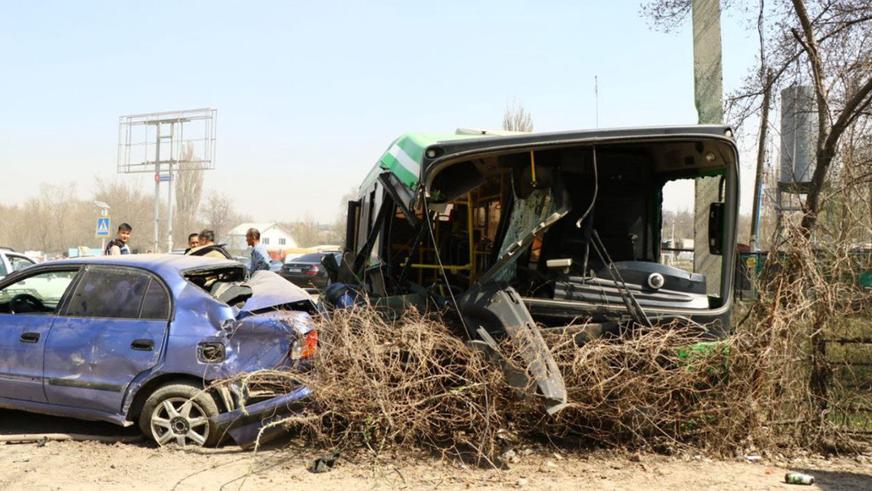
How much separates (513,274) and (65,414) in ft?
12.8

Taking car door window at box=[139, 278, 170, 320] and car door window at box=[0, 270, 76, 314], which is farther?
car door window at box=[0, 270, 76, 314]

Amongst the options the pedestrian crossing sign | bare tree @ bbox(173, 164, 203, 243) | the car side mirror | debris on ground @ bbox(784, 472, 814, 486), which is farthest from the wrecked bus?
bare tree @ bbox(173, 164, 203, 243)

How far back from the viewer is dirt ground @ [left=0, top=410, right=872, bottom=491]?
479 cm

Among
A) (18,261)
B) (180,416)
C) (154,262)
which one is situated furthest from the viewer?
(18,261)

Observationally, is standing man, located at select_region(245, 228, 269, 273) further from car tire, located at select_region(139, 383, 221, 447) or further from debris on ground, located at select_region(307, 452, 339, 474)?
debris on ground, located at select_region(307, 452, 339, 474)

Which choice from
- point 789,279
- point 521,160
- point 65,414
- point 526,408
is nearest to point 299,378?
point 526,408

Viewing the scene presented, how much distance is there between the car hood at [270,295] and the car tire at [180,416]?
0.77 meters

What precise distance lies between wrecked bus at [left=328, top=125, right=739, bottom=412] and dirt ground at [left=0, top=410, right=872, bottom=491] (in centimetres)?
72

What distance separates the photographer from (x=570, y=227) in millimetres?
5984

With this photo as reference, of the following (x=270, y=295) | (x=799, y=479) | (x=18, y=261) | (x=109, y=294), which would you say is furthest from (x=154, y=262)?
(x=18, y=261)

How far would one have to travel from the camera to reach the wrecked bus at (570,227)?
5328mm

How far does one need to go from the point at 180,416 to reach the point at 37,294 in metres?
2.38

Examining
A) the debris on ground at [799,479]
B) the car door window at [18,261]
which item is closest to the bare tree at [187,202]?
the car door window at [18,261]

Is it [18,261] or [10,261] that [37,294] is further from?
[18,261]
